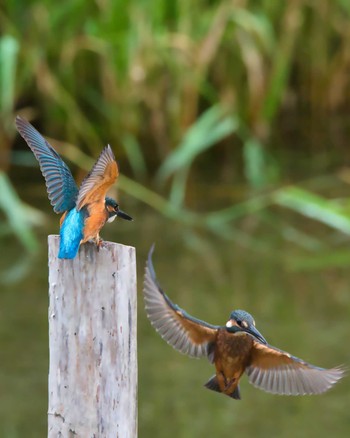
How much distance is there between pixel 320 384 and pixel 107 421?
432mm

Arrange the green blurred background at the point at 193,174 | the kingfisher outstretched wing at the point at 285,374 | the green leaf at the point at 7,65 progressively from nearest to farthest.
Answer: the kingfisher outstretched wing at the point at 285,374
the green blurred background at the point at 193,174
the green leaf at the point at 7,65

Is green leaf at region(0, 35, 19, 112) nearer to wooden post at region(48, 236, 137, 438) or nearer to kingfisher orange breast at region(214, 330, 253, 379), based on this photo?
kingfisher orange breast at region(214, 330, 253, 379)

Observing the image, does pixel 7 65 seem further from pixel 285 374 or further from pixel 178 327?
pixel 285 374

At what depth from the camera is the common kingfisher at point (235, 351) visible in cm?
246

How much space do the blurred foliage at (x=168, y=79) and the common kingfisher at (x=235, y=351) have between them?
2.86 meters

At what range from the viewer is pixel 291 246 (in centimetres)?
596

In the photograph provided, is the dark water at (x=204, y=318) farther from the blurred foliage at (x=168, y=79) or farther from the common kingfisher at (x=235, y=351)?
the common kingfisher at (x=235, y=351)

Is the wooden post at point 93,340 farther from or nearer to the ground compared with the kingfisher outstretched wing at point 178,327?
nearer to the ground

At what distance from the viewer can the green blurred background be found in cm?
458

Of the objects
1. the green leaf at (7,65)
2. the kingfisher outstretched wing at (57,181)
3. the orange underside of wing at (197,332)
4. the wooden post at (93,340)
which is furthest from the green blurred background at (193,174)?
the kingfisher outstretched wing at (57,181)

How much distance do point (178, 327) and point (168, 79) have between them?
4107mm

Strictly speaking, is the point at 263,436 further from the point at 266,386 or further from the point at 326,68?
the point at 326,68

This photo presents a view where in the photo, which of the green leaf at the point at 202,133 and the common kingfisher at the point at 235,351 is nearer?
the common kingfisher at the point at 235,351

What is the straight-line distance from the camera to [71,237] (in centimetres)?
218
